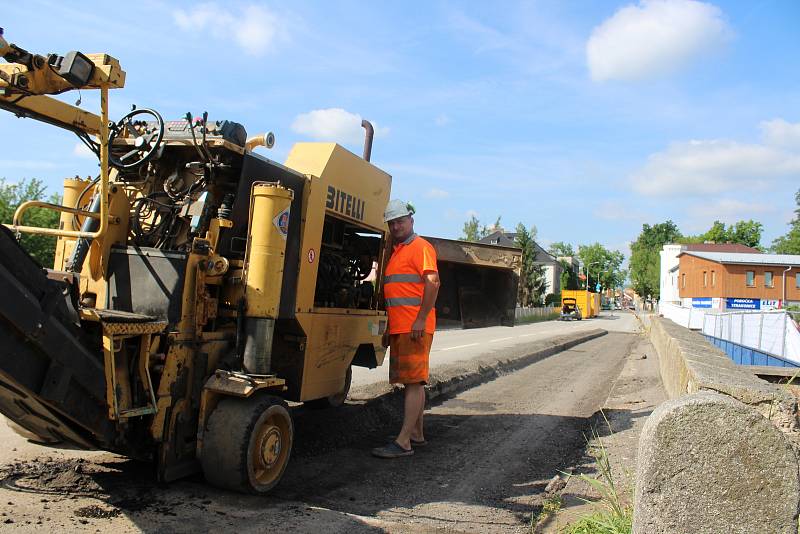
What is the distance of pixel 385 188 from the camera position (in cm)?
686

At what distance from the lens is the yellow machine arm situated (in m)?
3.61

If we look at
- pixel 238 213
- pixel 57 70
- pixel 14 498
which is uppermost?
pixel 57 70

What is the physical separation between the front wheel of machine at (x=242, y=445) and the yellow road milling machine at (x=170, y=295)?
12 millimetres

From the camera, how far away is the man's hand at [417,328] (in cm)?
598

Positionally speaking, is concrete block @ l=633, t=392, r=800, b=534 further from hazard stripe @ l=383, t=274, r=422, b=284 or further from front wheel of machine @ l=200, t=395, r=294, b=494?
hazard stripe @ l=383, t=274, r=422, b=284

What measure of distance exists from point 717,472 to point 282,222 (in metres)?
3.07

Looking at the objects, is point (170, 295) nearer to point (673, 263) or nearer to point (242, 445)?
point (242, 445)

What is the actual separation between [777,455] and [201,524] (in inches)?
117

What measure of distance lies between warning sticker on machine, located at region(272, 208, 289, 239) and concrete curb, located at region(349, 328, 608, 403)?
3.34 meters

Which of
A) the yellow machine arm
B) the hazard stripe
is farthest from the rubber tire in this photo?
the yellow machine arm

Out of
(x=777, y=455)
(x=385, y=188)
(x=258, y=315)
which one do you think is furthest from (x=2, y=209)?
(x=777, y=455)

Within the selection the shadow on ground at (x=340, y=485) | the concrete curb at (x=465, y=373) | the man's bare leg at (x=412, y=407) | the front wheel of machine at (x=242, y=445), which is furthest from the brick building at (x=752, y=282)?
the front wheel of machine at (x=242, y=445)

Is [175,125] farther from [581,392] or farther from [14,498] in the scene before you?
[581,392]

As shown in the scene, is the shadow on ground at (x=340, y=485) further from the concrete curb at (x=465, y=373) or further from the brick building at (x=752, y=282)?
the brick building at (x=752, y=282)
